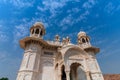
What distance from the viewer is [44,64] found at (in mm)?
18172

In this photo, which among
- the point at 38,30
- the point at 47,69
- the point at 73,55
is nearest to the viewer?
the point at 73,55

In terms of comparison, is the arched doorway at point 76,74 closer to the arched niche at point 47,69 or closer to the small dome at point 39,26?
the arched niche at point 47,69

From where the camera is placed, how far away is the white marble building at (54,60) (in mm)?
15430

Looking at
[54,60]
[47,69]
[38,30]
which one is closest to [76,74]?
[54,60]

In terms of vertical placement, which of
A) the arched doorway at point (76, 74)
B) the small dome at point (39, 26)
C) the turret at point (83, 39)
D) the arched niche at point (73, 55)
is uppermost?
the small dome at point (39, 26)

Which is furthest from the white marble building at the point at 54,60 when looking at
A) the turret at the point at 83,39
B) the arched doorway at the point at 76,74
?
the turret at the point at 83,39

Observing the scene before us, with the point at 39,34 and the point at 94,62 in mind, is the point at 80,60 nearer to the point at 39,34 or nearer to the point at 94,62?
the point at 94,62

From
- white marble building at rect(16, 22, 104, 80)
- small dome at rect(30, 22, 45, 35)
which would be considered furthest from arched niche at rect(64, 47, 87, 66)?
small dome at rect(30, 22, 45, 35)

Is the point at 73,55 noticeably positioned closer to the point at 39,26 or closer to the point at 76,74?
the point at 76,74

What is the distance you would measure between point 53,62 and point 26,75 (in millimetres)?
5123

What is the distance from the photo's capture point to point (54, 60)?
18781 mm

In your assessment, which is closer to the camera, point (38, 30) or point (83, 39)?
point (38, 30)

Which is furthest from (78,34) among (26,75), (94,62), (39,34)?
(26,75)

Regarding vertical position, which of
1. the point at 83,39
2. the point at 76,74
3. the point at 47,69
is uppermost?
the point at 83,39
